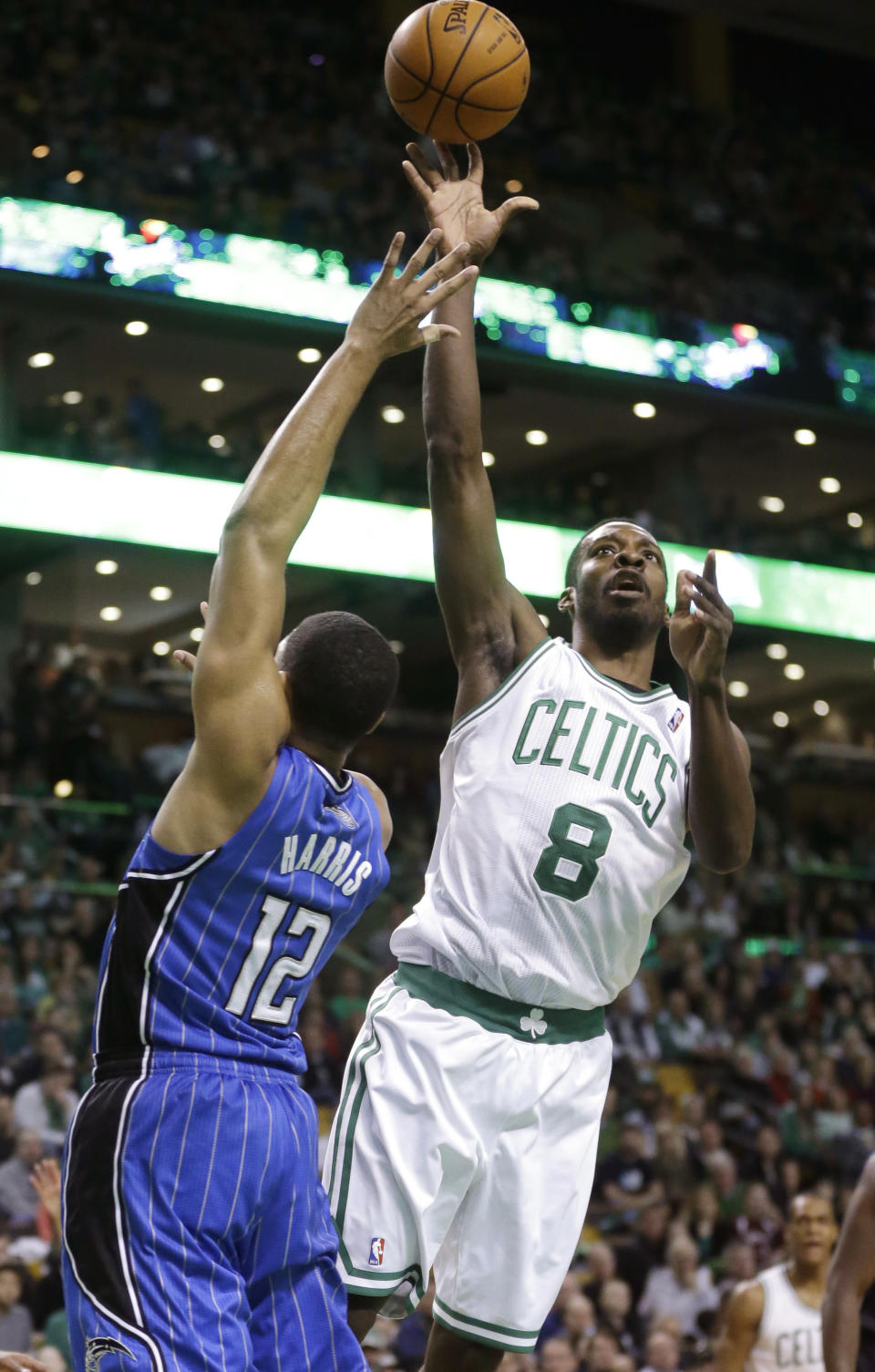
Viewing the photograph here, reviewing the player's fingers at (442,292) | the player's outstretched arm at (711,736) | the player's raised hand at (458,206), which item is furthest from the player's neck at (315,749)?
the player's raised hand at (458,206)

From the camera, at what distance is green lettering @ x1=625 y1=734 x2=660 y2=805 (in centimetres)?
378

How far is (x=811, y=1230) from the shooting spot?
6324mm

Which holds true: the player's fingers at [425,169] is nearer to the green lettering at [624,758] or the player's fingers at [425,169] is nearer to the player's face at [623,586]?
the player's face at [623,586]

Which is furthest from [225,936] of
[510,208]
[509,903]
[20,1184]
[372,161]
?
[372,161]

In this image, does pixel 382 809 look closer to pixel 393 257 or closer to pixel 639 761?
pixel 639 761

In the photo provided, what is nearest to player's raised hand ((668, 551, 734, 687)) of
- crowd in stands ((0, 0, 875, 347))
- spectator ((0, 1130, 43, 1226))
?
spectator ((0, 1130, 43, 1226))

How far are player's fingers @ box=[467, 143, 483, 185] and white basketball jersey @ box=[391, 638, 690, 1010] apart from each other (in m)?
1.21

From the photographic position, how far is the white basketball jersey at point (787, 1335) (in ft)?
21.1

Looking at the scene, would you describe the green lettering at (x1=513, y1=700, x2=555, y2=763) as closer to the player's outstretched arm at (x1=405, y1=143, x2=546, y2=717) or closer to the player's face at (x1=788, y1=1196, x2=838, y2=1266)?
the player's outstretched arm at (x1=405, y1=143, x2=546, y2=717)

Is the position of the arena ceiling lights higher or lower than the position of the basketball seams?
higher

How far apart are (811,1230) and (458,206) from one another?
14.1ft

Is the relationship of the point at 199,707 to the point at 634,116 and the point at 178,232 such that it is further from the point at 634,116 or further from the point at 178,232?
the point at 634,116

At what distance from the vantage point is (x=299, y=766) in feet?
9.47

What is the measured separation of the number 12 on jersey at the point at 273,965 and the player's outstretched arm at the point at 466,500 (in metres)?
1.08
